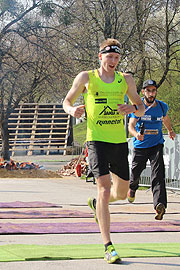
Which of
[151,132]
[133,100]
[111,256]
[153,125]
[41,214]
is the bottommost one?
[111,256]

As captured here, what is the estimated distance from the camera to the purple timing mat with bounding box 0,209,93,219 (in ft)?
27.1

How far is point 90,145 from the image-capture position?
6004 mm

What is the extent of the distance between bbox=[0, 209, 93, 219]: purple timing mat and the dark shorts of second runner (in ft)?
8.04

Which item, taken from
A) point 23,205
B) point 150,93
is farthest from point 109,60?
point 23,205

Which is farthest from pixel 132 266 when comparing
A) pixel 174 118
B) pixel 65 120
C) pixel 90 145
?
pixel 65 120

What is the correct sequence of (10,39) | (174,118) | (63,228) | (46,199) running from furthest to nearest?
(174,118) → (10,39) → (46,199) → (63,228)

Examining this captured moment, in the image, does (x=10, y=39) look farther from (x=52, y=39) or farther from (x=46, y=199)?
(x=46, y=199)

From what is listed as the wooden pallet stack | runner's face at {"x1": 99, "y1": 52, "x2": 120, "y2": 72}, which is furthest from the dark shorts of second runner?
the wooden pallet stack

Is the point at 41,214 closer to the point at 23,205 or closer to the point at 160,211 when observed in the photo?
the point at 23,205

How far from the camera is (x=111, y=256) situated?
5.36 m

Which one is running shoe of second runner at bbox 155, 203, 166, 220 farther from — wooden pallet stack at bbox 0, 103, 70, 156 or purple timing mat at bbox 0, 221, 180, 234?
wooden pallet stack at bbox 0, 103, 70, 156

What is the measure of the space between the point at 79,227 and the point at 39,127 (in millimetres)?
32049

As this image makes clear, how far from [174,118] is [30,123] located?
15950 mm

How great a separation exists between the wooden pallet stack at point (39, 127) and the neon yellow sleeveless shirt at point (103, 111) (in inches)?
1208
